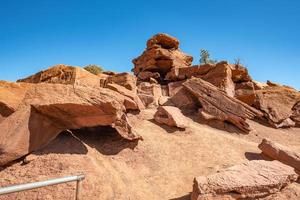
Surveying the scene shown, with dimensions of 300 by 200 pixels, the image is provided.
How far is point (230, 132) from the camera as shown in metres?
11.9

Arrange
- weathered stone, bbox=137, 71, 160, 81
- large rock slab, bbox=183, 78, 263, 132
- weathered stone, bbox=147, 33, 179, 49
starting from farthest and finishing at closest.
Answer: weathered stone, bbox=147, 33, 179, 49 → weathered stone, bbox=137, 71, 160, 81 → large rock slab, bbox=183, 78, 263, 132

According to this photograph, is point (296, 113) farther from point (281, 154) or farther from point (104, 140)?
point (104, 140)

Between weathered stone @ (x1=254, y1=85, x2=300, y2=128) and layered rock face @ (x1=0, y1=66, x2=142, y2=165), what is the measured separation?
10.7 meters

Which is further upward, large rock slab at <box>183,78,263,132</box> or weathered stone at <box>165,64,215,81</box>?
weathered stone at <box>165,64,215,81</box>

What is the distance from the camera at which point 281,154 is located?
8203 mm

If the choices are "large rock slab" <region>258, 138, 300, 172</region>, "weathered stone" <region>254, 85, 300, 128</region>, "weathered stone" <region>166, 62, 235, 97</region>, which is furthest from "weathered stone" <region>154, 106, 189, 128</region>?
"weathered stone" <region>254, 85, 300, 128</region>

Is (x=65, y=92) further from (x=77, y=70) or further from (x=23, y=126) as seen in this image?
(x=77, y=70)

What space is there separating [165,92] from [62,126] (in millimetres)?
11753

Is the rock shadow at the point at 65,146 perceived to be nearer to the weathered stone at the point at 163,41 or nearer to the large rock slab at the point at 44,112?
the large rock slab at the point at 44,112

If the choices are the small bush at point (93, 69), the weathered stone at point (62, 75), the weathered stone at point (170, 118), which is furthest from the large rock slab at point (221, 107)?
the small bush at point (93, 69)

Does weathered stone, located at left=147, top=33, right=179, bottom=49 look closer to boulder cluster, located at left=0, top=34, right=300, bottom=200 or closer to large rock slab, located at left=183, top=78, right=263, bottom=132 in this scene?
boulder cluster, located at left=0, top=34, right=300, bottom=200

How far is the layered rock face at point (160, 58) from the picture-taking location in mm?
20984

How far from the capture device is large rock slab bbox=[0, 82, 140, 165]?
6.20m

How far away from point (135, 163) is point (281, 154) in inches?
201
